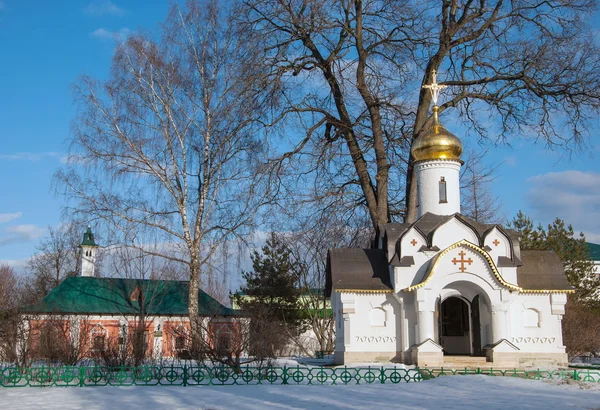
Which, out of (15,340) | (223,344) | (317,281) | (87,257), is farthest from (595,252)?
(15,340)

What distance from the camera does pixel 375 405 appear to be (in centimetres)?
970

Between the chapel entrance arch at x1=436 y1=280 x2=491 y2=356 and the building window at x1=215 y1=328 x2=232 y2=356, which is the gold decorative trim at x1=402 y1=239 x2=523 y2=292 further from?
the building window at x1=215 y1=328 x2=232 y2=356

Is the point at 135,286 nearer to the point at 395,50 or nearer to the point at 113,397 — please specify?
the point at 395,50

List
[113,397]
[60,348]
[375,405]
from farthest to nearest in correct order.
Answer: [60,348] → [113,397] → [375,405]

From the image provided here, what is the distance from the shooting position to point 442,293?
1772 centimetres

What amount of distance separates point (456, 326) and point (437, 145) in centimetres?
516

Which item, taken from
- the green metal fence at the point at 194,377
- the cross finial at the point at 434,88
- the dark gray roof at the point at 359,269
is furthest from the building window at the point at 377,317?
the cross finial at the point at 434,88

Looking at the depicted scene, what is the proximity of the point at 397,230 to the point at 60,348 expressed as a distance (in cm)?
871

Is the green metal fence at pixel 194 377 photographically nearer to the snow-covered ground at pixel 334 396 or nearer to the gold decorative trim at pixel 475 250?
the snow-covered ground at pixel 334 396

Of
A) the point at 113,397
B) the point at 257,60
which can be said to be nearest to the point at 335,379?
the point at 113,397

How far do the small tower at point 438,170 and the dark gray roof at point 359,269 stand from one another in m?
2.13

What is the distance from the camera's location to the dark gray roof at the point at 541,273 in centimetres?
1677

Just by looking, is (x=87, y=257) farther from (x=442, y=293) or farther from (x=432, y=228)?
(x=432, y=228)

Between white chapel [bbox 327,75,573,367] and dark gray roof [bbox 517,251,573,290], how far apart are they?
25mm
